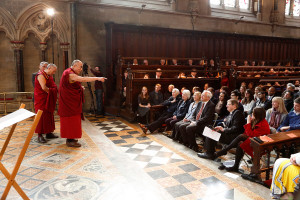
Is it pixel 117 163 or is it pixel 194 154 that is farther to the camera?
pixel 194 154

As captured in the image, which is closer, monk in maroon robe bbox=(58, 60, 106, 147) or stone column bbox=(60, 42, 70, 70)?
monk in maroon robe bbox=(58, 60, 106, 147)

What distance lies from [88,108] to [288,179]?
8.43 meters

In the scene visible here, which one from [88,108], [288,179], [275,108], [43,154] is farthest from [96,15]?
[288,179]

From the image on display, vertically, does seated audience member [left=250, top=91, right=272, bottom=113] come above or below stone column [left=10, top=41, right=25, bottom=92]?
below

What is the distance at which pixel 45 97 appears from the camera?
537cm

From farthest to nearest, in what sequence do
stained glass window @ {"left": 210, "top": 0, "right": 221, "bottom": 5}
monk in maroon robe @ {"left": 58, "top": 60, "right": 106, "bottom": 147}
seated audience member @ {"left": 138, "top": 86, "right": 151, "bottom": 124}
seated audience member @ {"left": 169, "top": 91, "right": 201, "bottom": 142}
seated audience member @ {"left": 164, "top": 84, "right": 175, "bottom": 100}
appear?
stained glass window @ {"left": 210, "top": 0, "right": 221, "bottom": 5}, seated audience member @ {"left": 164, "top": 84, "right": 175, "bottom": 100}, seated audience member @ {"left": 138, "top": 86, "right": 151, "bottom": 124}, seated audience member @ {"left": 169, "top": 91, "right": 201, "bottom": 142}, monk in maroon robe @ {"left": 58, "top": 60, "right": 106, "bottom": 147}

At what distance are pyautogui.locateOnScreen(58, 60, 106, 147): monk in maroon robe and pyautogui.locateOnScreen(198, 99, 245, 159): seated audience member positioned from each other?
2.62 m

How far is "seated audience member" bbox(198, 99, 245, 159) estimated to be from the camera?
443cm

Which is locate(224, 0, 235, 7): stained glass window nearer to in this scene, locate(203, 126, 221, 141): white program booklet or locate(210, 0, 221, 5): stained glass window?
→ locate(210, 0, 221, 5): stained glass window

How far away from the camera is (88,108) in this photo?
1011cm

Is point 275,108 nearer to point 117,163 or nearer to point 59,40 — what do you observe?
point 117,163

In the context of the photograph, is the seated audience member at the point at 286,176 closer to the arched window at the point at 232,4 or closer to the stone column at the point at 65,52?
the stone column at the point at 65,52

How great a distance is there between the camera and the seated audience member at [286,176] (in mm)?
2729

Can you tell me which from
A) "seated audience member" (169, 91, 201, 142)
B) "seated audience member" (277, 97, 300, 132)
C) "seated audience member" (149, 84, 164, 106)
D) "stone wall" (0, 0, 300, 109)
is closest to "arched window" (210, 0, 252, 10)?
"stone wall" (0, 0, 300, 109)
